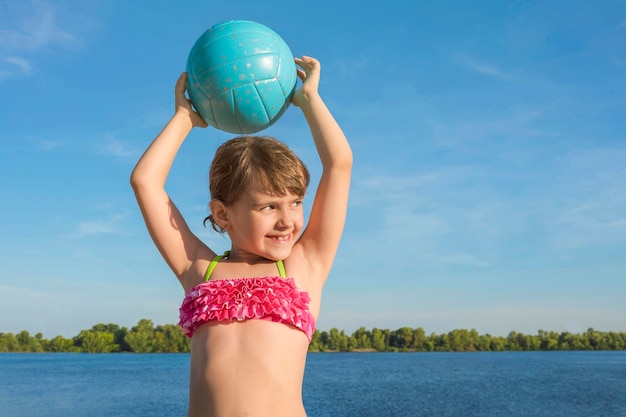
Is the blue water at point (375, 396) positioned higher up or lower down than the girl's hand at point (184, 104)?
lower down

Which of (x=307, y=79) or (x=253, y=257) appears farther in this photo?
(x=307, y=79)

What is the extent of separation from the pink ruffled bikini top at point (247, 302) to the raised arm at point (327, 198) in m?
0.23

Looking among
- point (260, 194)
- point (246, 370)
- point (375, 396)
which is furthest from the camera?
point (375, 396)

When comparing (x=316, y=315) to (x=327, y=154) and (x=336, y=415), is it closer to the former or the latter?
(x=327, y=154)

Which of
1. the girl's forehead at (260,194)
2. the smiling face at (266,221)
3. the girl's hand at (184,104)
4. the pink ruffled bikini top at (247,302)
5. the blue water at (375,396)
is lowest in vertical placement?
the blue water at (375,396)

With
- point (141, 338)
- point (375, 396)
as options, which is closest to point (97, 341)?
point (141, 338)

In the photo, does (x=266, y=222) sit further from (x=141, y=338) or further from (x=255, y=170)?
(x=141, y=338)

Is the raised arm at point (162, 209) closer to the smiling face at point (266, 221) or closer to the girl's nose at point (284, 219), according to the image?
the smiling face at point (266, 221)

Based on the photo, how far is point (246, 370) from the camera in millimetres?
2926

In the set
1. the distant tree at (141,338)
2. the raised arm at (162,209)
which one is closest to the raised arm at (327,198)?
the raised arm at (162,209)

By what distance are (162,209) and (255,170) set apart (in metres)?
0.51

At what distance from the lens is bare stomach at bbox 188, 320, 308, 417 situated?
2.91m

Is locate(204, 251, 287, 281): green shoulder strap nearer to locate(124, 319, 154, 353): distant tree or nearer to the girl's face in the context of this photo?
the girl's face

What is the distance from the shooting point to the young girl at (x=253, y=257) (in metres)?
2.95
